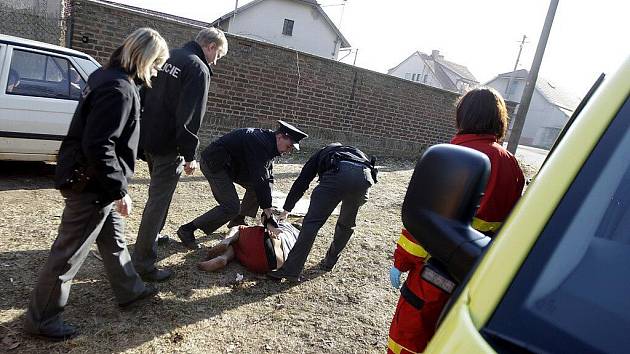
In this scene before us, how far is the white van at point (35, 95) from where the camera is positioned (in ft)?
15.9

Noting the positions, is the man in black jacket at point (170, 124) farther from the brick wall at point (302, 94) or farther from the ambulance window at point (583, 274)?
the brick wall at point (302, 94)

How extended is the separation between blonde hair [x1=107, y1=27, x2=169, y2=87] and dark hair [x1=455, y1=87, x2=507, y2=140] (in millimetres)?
1843

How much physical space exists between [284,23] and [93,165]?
32632mm

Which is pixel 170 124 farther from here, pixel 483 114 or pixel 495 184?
pixel 495 184

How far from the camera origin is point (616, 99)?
1.06 metres

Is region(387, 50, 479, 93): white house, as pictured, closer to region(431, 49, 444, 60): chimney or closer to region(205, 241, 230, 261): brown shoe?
region(431, 49, 444, 60): chimney

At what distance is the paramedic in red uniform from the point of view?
6.49 ft

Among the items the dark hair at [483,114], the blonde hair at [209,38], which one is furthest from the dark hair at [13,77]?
the dark hair at [483,114]

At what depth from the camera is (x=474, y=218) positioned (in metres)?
2.14

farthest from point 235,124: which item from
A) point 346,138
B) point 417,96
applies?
point 417,96

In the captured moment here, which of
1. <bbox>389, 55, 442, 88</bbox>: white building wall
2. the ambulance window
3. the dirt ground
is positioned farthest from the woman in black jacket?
<bbox>389, 55, 442, 88</bbox>: white building wall

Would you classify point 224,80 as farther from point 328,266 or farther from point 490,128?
point 490,128

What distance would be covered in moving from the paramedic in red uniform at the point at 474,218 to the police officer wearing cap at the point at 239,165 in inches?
69.0

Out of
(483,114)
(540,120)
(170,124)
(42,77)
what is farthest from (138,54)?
(540,120)
